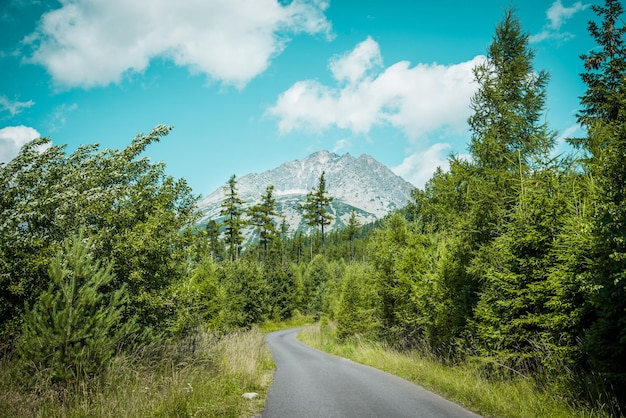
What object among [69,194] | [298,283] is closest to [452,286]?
[69,194]

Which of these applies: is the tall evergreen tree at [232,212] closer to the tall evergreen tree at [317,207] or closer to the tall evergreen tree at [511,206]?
the tall evergreen tree at [317,207]

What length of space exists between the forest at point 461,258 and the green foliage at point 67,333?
27 mm

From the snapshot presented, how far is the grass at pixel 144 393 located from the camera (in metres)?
5.82

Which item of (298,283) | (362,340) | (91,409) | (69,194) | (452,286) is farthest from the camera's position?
(298,283)

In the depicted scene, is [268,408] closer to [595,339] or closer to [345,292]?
[595,339]

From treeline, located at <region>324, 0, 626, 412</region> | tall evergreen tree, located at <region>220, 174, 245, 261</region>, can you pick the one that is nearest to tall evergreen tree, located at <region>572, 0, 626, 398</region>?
treeline, located at <region>324, 0, 626, 412</region>

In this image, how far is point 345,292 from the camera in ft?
85.1

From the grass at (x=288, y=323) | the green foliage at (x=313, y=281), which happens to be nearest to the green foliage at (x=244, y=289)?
the grass at (x=288, y=323)

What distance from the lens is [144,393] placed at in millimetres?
6703

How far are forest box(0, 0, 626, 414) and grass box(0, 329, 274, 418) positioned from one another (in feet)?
0.60

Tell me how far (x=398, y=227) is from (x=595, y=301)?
15646mm

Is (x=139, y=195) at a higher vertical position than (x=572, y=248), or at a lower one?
higher

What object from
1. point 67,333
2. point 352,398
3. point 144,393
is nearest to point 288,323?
point 352,398

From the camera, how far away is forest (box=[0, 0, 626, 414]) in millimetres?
6234
